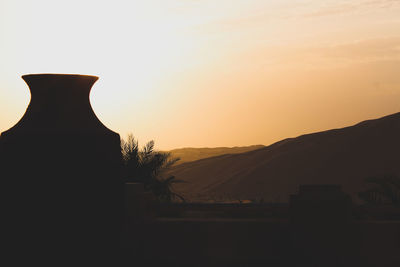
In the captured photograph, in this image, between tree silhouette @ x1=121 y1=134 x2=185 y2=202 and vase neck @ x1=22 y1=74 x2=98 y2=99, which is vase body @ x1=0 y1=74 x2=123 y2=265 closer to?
vase neck @ x1=22 y1=74 x2=98 y2=99

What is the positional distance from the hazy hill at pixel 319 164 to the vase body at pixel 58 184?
29.1m

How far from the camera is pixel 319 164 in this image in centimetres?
4409

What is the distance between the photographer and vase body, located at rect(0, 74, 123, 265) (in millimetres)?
6699

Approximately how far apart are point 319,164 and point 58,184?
38666mm

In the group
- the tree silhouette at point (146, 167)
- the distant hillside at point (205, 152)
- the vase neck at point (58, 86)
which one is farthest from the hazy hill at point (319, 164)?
Result: the distant hillside at point (205, 152)

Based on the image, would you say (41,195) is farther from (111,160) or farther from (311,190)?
(311,190)

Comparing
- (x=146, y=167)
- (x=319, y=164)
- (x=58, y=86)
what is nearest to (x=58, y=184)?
(x=58, y=86)

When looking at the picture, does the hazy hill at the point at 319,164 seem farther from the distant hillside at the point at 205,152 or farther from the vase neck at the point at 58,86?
the distant hillside at the point at 205,152

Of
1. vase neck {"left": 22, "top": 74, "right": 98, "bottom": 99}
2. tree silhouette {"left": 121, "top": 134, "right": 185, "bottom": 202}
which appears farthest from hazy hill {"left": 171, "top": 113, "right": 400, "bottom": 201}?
vase neck {"left": 22, "top": 74, "right": 98, "bottom": 99}

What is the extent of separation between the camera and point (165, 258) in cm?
979

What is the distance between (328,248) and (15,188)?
4648 mm

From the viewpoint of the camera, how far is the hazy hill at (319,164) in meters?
40.1

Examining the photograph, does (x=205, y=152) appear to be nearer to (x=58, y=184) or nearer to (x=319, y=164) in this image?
(x=319, y=164)

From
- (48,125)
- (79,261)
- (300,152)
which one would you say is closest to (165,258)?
(79,261)
